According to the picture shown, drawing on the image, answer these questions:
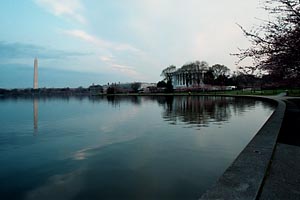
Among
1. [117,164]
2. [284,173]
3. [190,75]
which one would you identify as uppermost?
[190,75]

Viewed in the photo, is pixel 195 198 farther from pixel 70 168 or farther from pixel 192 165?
pixel 70 168

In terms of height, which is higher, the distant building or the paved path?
the distant building

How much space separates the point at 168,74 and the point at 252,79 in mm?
97654

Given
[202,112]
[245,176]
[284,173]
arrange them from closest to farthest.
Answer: [245,176], [284,173], [202,112]

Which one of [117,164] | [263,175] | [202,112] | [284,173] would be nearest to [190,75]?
[202,112]

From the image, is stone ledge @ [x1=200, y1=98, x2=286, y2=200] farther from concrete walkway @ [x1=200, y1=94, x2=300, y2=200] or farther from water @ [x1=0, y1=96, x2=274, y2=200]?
water @ [x1=0, y1=96, x2=274, y2=200]

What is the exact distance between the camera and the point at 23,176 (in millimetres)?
6383

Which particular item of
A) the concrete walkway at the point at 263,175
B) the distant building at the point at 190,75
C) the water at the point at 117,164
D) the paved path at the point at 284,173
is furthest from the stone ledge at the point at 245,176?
the distant building at the point at 190,75

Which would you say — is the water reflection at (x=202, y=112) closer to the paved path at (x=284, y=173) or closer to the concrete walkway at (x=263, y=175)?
the paved path at (x=284, y=173)

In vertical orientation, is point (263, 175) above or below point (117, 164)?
above

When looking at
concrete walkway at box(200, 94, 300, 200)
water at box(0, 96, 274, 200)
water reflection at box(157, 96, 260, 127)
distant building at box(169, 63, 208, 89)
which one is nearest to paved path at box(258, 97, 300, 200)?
concrete walkway at box(200, 94, 300, 200)

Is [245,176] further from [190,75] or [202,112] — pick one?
[190,75]

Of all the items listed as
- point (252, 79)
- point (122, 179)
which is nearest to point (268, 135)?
point (252, 79)

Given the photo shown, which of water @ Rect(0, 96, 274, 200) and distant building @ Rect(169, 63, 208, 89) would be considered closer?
water @ Rect(0, 96, 274, 200)
